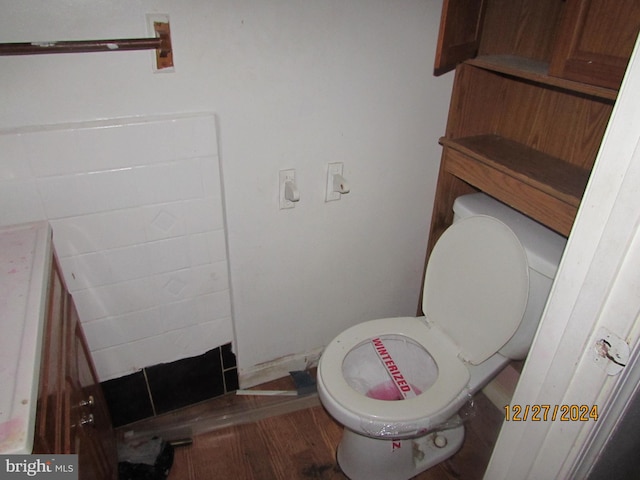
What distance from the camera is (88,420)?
1.00 m

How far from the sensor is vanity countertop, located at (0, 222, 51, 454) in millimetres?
623

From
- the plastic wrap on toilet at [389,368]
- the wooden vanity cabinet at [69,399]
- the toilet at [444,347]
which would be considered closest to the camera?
the wooden vanity cabinet at [69,399]

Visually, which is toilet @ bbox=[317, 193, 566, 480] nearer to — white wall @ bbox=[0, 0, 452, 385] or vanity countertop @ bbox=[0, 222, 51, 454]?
white wall @ bbox=[0, 0, 452, 385]

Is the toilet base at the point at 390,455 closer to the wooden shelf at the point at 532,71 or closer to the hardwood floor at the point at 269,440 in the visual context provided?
the hardwood floor at the point at 269,440

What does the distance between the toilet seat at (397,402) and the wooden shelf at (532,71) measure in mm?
786

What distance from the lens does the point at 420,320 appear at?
1495 millimetres

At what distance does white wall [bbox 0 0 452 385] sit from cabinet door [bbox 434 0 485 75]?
0.11m

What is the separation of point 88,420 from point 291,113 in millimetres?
926

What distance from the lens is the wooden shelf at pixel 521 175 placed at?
1145 mm

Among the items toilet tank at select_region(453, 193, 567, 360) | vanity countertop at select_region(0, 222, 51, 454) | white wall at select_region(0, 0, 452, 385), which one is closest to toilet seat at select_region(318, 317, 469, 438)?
toilet tank at select_region(453, 193, 567, 360)

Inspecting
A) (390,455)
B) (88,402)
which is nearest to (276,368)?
(390,455)

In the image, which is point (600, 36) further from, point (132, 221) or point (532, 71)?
point (132, 221)

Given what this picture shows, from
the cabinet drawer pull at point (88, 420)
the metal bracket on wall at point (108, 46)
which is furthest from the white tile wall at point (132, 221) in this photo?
the cabinet drawer pull at point (88, 420)

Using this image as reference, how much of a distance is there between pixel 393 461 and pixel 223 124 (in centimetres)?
114
